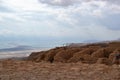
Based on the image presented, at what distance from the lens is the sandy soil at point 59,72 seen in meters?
13.6

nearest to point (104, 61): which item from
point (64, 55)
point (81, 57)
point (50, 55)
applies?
point (81, 57)

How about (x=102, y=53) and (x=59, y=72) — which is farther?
(x=102, y=53)

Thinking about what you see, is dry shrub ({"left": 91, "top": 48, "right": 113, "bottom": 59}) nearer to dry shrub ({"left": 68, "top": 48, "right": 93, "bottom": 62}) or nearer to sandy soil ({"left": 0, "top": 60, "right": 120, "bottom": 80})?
dry shrub ({"left": 68, "top": 48, "right": 93, "bottom": 62})

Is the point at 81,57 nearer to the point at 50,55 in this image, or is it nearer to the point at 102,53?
the point at 102,53

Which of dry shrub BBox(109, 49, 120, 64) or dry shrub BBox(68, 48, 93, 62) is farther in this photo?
dry shrub BBox(68, 48, 93, 62)

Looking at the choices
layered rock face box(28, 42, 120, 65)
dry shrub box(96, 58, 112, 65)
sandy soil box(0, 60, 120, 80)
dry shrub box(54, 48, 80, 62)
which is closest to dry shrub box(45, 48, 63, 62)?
layered rock face box(28, 42, 120, 65)

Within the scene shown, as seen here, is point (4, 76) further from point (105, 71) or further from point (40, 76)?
point (105, 71)

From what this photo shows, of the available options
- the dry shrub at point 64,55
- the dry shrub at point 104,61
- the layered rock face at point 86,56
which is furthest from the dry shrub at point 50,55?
the dry shrub at point 104,61

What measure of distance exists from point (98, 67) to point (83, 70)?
0.73 metres

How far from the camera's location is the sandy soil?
44.5 feet

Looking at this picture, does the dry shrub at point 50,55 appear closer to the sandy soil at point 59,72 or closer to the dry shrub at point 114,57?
the dry shrub at point 114,57

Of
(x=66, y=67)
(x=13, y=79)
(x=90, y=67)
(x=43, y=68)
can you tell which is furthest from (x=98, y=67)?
(x=13, y=79)

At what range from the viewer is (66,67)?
15188 mm

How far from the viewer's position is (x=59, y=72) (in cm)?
1434
